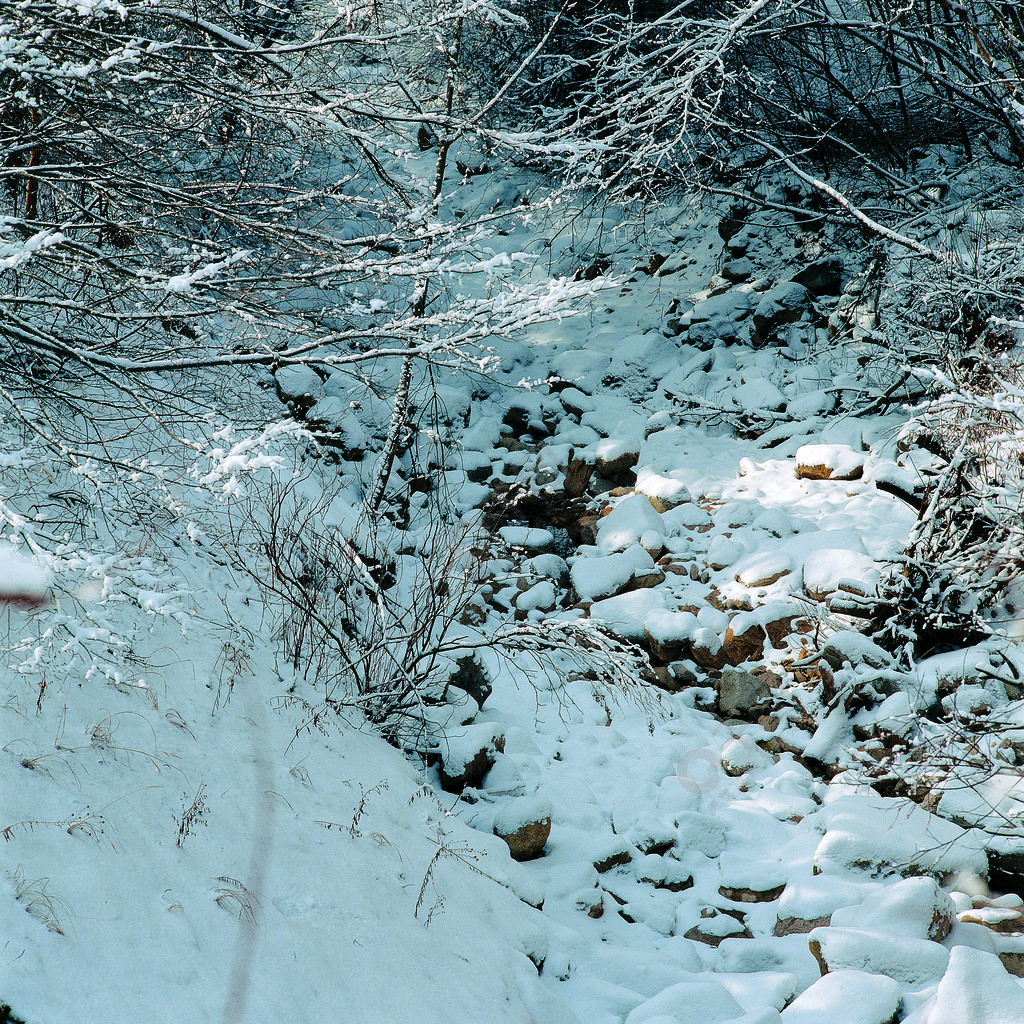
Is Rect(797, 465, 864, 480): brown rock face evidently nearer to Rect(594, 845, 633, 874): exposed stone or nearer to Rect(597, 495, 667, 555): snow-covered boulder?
Rect(597, 495, 667, 555): snow-covered boulder

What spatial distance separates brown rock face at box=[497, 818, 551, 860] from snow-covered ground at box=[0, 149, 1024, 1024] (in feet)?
0.14

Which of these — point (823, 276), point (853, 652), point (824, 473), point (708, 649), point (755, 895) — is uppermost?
point (823, 276)

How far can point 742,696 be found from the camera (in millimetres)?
5043

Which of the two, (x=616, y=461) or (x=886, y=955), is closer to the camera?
(x=886, y=955)

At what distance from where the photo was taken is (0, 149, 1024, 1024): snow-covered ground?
86.7 inches

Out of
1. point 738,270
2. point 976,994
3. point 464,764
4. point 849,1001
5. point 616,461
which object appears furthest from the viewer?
point 738,270

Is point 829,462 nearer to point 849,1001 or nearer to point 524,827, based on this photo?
point 524,827

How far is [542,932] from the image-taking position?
3.21 meters

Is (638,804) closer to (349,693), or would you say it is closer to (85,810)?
(349,693)

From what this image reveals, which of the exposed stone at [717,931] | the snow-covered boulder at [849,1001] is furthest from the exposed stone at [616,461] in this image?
the snow-covered boulder at [849,1001]

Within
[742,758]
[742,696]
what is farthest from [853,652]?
[742,758]

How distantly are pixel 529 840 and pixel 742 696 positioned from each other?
1.92 m

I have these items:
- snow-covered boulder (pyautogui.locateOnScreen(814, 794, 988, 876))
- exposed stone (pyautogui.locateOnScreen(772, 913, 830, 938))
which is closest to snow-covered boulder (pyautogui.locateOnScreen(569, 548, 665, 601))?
snow-covered boulder (pyautogui.locateOnScreen(814, 794, 988, 876))

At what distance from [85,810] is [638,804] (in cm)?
296
